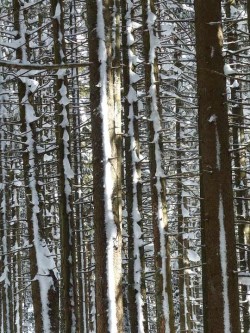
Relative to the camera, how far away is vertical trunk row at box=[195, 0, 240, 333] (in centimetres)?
744

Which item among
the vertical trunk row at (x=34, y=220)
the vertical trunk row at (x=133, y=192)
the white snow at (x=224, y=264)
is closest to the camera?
the white snow at (x=224, y=264)

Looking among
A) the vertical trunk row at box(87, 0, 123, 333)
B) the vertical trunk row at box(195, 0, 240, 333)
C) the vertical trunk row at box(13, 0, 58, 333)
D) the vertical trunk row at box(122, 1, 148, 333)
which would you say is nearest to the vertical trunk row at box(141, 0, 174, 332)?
the vertical trunk row at box(122, 1, 148, 333)

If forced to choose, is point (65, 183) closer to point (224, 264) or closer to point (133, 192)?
point (133, 192)

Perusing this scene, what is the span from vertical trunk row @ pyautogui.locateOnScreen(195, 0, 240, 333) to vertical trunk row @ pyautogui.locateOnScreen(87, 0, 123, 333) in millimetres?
1272

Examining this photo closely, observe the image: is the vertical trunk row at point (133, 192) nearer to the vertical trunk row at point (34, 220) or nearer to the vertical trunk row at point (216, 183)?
the vertical trunk row at point (34, 220)

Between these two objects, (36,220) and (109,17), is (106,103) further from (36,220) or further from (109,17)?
(36,220)

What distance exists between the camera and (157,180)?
1262cm

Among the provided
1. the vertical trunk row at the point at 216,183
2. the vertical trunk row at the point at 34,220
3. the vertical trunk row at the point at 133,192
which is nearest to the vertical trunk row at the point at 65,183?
the vertical trunk row at the point at 34,220

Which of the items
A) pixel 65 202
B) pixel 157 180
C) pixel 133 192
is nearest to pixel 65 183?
pixel 65 202

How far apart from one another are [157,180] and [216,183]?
5020mm

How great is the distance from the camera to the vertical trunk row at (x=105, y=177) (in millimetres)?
7199

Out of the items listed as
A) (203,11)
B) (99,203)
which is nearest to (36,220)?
(99,203)

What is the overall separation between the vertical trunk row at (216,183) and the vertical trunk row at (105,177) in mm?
1272

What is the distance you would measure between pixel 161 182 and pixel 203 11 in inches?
208
